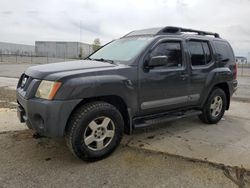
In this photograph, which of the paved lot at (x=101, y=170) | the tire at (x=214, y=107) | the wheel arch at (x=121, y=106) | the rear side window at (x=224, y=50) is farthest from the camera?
the rear side window at (x=224, y=50)

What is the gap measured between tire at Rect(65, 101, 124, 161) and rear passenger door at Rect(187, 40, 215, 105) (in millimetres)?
1796

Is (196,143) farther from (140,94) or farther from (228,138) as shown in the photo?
(140,94)

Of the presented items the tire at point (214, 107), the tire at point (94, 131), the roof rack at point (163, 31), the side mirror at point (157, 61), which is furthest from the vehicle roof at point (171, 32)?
the tire at point (94, 131)

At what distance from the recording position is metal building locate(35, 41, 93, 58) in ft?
247

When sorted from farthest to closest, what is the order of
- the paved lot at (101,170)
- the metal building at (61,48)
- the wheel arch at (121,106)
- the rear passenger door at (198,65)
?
the metal building at (61,48) → the rear passenger door at (198,65) → the wheel arch at (121,106) → the paved lot at (101,170)

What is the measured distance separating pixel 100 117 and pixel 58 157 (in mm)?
838

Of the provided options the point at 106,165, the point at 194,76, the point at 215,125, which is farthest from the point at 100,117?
the point at 215,125

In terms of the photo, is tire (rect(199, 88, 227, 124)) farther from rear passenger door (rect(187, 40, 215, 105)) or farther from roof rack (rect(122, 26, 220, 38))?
roof rack (rect(122, 26, 220, 38))

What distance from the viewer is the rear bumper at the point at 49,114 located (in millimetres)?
3234

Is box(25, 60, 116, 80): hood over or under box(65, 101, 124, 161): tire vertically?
over

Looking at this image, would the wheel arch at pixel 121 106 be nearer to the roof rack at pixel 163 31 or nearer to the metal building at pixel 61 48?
the roof rack at pixel 163 31

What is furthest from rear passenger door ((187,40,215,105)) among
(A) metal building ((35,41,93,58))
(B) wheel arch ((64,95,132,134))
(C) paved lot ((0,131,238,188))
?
(A) metal building ((35,41,93,58))

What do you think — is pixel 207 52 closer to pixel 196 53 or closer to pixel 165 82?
pixel 196 53

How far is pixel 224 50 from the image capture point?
5.80 meters
